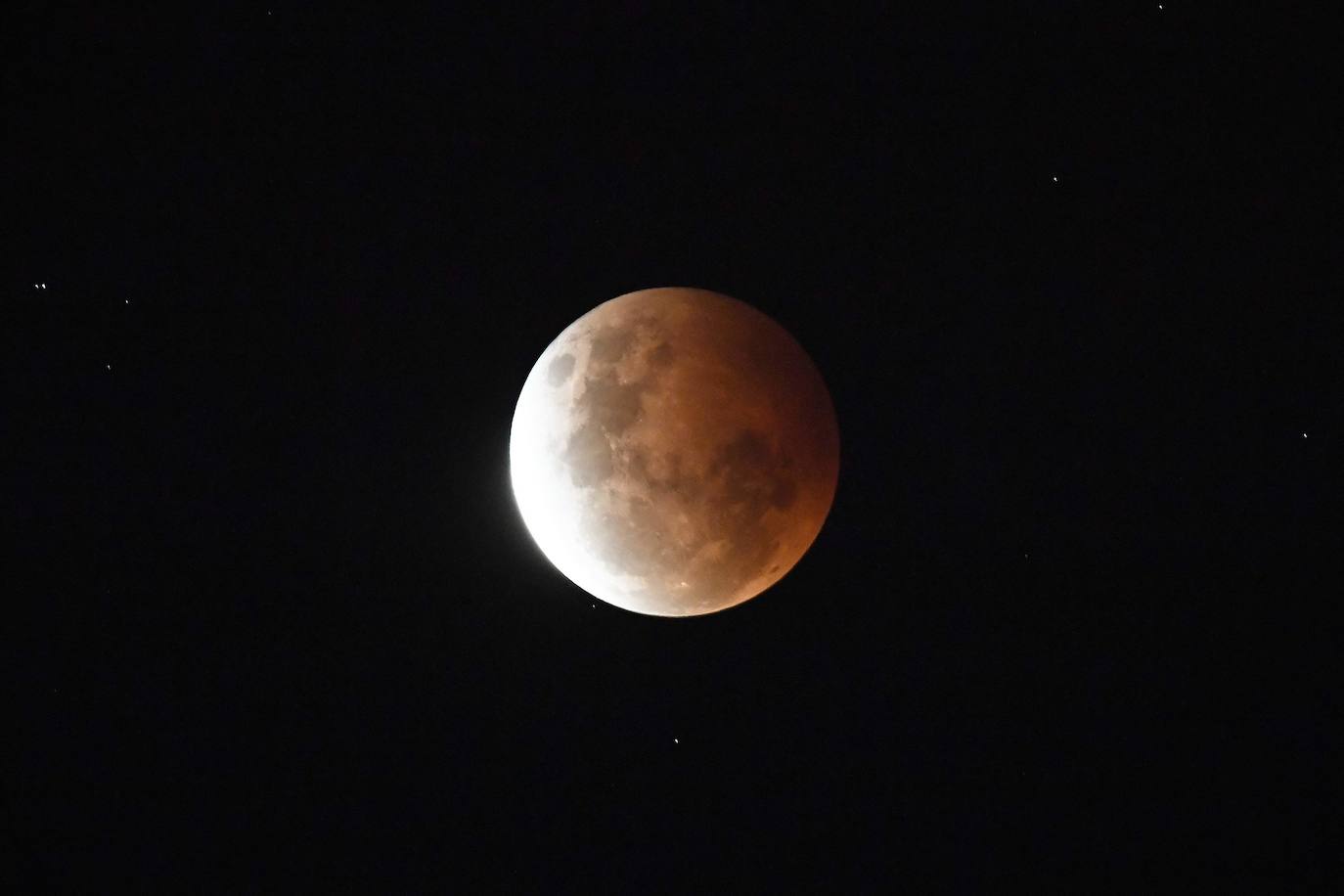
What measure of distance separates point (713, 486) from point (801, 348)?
1393mm

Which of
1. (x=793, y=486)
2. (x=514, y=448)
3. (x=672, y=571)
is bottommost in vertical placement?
(x=672, y=571)

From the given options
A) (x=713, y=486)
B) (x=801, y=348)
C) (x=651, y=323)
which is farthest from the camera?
(x=801, y=348)

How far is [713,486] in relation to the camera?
571 cm

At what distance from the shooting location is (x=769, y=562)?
6.22 m

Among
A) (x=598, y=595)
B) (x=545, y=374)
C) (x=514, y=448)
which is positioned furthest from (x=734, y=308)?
(x=598, y=595)

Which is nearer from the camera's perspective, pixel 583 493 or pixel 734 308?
pixel 583 493

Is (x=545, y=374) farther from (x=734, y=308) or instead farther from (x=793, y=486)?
(x=793, y=486)

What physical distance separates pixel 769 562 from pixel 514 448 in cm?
187

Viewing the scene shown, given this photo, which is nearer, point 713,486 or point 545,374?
point 713,486

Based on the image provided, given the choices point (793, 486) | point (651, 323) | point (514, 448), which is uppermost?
point (651, 323)

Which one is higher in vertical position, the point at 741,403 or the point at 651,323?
the point at 651,323

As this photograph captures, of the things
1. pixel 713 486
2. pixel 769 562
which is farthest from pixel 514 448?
pixel 769 562

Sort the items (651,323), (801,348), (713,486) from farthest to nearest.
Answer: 1. (801,348)
2. (651,323)
3. (713,486)

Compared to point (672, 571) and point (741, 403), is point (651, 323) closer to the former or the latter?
point (741, 403)
